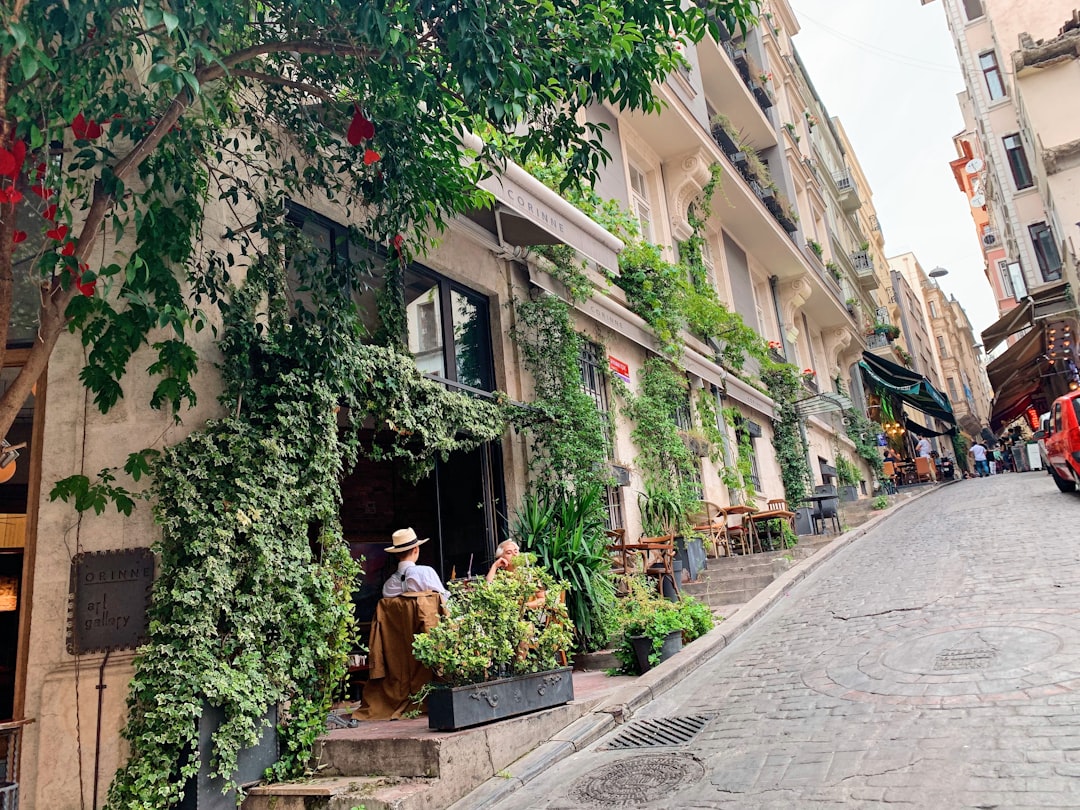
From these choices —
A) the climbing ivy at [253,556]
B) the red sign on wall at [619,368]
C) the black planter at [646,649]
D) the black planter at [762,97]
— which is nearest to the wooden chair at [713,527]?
the red sign on wall at [619,368]

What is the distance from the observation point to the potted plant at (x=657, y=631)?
7625 millimetres

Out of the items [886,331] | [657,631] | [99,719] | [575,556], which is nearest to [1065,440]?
[575,556]

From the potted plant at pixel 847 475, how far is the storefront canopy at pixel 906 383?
4.94 meters

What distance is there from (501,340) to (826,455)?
17.8 meters

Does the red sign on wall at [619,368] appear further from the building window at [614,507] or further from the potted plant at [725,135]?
the potted plant at [725,135]

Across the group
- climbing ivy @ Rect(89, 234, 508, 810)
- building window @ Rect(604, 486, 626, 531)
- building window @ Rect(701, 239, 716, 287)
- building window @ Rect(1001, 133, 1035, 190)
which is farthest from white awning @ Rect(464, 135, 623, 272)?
building window @ Rect(1001, 133, 1035, 190)

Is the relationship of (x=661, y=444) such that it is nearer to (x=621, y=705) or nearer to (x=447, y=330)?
(x=447, y=330)

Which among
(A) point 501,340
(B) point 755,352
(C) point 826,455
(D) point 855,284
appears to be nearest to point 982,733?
(A) point 501,340

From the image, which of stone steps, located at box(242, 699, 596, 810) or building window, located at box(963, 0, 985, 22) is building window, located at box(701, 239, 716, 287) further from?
building window, located at box(963, 0, 985, 22)

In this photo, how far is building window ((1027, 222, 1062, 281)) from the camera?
29.3m

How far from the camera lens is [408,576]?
6.76 metres

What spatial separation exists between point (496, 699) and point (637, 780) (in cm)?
115

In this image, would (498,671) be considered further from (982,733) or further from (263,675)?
(982,733)

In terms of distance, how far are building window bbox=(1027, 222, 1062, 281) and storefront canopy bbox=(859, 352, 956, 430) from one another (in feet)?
18.7
